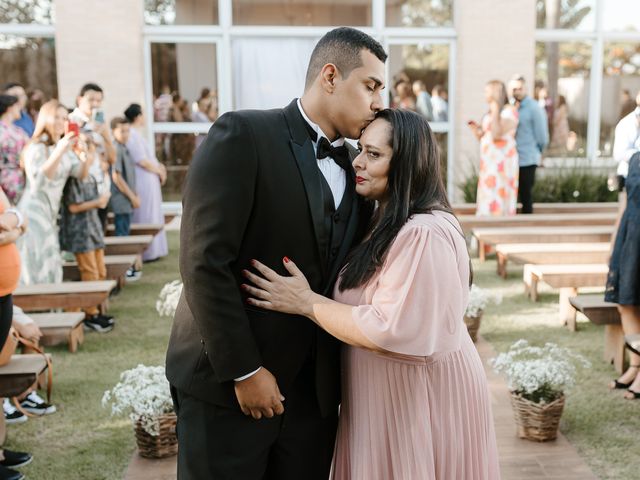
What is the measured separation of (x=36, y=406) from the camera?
446cm

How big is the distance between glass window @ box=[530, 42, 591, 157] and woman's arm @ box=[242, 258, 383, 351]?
39.1 feet

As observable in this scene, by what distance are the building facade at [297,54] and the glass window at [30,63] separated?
2cm

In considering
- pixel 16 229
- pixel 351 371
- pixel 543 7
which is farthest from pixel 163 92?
pixel 351 371

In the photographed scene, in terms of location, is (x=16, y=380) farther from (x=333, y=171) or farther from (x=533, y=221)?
(x=533, y=221)

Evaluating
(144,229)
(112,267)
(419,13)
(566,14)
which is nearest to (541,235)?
(112,267)

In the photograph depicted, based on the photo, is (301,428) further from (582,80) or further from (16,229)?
(582,80)

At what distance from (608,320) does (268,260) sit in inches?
139

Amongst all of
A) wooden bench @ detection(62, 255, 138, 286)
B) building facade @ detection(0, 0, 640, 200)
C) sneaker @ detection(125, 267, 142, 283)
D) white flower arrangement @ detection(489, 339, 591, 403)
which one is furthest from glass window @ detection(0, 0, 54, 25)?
white flower arrangement @ detection(489, 339, 591, 403)

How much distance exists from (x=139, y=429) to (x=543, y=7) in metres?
11.8

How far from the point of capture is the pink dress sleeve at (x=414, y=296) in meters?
2.08

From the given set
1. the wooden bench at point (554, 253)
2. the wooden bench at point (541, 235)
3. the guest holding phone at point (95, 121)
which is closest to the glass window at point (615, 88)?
the wooden bench at point (541, 235)

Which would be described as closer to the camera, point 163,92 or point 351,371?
point 351,371

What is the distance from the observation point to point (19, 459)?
3.78 meters

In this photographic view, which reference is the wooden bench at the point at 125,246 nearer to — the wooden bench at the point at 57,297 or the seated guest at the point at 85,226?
the seated guest at the point at 85,226
